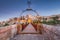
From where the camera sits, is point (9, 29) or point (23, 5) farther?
point (23, 5)

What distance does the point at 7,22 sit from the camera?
3.04 meters

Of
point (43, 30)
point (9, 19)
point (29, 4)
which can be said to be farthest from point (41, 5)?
point (9, 19)

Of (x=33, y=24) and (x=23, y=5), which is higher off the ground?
(x=23, y=5)

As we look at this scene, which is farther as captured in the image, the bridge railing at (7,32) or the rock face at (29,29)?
the rock face at (29,29)

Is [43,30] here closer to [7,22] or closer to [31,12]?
[31,12]

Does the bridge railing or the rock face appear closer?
the bridge railing

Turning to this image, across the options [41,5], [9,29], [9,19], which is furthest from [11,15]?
[41,5]

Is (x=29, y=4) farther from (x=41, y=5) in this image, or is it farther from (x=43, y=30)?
(x=43, y=30)

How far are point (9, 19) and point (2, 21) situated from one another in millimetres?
149

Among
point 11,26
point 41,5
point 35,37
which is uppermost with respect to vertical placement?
point 41,5

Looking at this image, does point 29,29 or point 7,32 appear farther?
point 29,29

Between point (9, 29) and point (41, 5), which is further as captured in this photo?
point (41, 5)

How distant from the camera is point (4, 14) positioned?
306 centimetres

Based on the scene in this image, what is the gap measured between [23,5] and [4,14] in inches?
16.2
